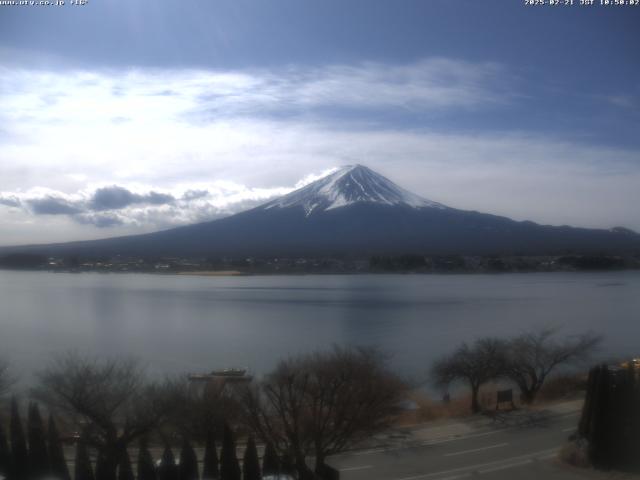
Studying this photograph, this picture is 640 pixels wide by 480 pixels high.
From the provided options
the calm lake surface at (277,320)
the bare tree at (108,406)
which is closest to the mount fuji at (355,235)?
the calm lake surface at (277,320)

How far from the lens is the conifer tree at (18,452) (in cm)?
396

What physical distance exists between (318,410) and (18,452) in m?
1.79

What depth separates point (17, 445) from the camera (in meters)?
3.99

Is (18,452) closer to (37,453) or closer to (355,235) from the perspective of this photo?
(37,453)

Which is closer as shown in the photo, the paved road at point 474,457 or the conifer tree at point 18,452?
the conifer tree at point 18,452

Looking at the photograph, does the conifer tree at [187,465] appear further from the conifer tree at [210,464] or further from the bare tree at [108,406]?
the bare tree at [108,406]

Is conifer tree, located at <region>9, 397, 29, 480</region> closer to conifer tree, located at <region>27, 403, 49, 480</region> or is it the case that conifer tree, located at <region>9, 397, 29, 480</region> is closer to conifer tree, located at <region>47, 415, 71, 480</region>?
conifer tree, located at <region>27, 403, 49, 480</region>

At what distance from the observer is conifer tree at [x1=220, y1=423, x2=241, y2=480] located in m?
3.90

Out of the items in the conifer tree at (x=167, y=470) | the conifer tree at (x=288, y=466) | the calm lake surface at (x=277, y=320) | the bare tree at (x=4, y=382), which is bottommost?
the calm lake surface at (x=277, y=320)

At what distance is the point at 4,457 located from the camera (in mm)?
4023

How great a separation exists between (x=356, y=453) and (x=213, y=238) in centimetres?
3803

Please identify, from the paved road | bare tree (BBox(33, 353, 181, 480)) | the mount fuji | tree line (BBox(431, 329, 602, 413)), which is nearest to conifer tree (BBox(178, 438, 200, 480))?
bare tree (BBox(33, 353, 181, 480))

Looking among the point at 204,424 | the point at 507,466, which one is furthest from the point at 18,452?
the point at 507,466

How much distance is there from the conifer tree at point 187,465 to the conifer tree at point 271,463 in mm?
392
